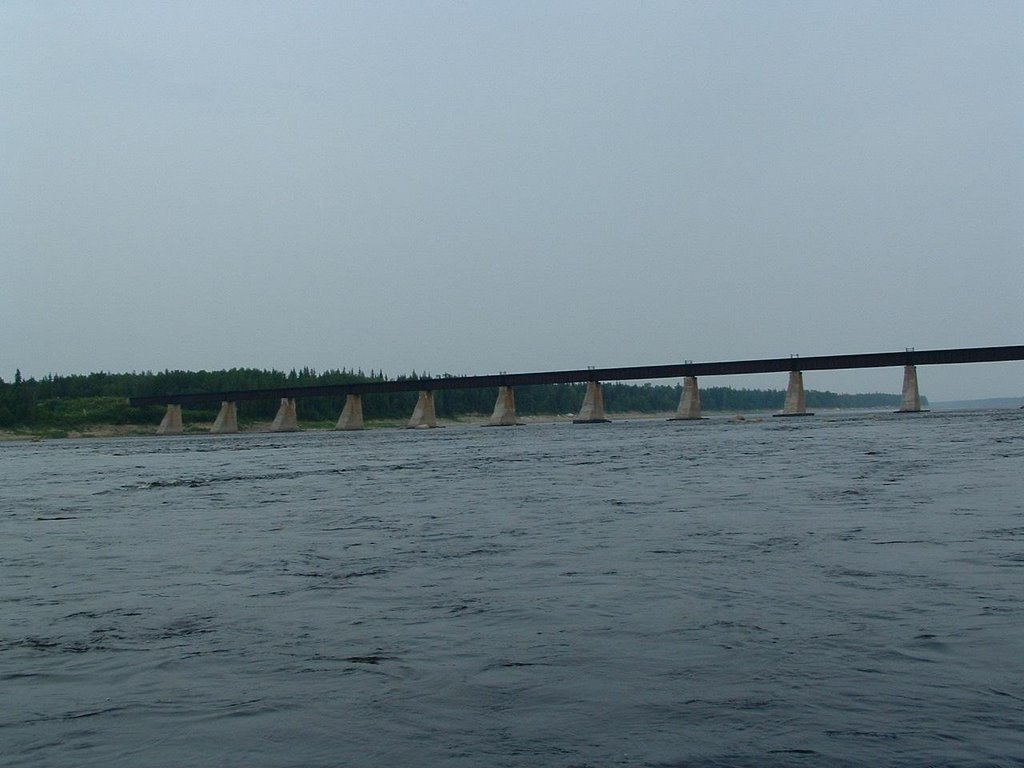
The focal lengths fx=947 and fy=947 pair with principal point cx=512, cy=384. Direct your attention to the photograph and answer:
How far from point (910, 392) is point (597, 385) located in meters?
43.2

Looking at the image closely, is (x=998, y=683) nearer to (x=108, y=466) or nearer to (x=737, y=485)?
(x=737, y=485)

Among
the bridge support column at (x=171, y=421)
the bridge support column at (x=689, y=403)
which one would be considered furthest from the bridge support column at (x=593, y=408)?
the bridge support column at (x=171, y=421)

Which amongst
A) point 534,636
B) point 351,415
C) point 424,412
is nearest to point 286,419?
point 351,415

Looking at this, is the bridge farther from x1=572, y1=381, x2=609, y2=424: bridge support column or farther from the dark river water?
the dark river water

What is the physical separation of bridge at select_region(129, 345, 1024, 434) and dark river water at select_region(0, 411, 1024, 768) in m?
101

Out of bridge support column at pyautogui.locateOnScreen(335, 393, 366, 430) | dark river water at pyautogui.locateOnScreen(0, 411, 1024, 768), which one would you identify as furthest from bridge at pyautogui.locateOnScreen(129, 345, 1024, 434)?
dark river water at pyautogui.locateOnScreen(0, 411, 1024, 768)

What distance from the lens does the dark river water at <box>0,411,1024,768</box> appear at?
22.9 ft

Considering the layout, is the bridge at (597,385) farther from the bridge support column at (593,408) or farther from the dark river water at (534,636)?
the dark river water at (534,636)

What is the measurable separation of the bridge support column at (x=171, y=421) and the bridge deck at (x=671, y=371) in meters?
2.23

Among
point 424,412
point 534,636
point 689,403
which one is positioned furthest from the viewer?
point 424,412

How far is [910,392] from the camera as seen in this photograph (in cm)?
12238

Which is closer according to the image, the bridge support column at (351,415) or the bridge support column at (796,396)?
the bridge support column at (796,396)

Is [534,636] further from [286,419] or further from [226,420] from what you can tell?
[226,420]

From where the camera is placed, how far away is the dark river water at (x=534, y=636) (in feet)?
22.9
